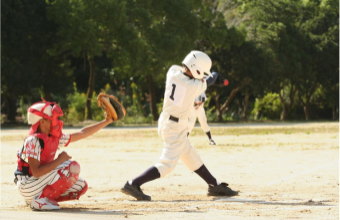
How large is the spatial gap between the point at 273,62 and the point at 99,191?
34632 mm

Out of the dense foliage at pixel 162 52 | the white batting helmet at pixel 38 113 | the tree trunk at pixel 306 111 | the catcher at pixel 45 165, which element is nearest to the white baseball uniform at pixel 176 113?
the catcher at pixel 45 165

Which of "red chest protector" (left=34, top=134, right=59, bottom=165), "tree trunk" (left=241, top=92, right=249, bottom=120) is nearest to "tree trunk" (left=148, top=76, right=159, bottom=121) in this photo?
"tree trunk" (left=241, top=92, right=249, bottom=120)

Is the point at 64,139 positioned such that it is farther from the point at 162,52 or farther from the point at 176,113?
the point at 162,52

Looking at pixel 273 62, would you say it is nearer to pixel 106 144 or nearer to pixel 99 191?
pixel 106 144

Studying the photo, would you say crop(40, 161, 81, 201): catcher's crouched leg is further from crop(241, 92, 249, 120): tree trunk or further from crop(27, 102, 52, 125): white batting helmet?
crop(241, 92, 249, 120): tree trunk

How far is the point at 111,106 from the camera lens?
9828 mm

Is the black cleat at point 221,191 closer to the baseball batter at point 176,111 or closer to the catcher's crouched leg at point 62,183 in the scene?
the baseball batter at point 176,111

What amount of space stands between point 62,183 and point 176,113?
1.95 metres

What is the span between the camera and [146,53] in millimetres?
39438

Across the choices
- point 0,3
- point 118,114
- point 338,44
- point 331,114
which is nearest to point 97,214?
point 118,114

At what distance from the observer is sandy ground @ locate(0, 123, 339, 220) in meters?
9.19

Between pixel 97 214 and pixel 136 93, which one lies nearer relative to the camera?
pixel 97 214

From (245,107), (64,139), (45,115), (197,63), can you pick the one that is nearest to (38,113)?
(45,115)

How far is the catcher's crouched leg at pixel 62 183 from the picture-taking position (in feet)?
31.3
